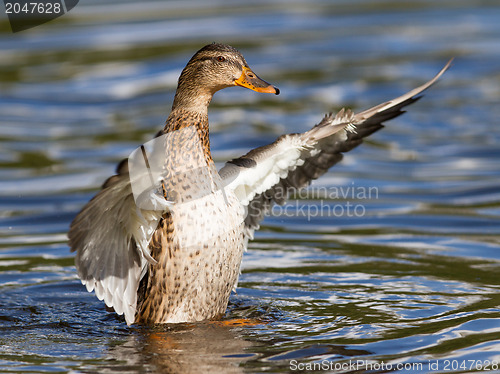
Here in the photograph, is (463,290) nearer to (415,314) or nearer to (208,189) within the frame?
(415,314)

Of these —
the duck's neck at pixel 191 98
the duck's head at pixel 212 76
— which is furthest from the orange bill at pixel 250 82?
the duck's neck at pixel 191 98

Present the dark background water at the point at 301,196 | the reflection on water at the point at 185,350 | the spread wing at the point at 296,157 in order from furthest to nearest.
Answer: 1. the spread wing at the point at 296,157
2. the dark background water at the point at 301,196
3. the reflection on water at the point at 185,350

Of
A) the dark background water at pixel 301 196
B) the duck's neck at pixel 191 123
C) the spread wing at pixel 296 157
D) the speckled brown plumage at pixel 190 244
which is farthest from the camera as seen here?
the spread wing at pixel 296 157

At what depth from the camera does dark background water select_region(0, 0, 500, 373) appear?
6.39 meters

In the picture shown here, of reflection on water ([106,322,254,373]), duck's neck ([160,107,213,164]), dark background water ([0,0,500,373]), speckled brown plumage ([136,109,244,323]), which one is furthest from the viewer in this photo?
duck's neck ([160,107,213,164])

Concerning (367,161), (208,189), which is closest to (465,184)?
(367,161)

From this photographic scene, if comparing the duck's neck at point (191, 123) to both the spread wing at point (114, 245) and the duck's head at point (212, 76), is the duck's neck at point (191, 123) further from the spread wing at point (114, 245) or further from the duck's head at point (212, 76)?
the spread wing at point (114, 245)

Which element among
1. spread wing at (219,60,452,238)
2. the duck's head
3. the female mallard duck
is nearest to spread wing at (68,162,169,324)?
the female mallard duck

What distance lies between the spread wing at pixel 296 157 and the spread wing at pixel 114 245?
0.93 m

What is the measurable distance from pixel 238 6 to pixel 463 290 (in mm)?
14126

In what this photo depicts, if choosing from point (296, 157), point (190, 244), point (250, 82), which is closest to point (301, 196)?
point (296, 157)

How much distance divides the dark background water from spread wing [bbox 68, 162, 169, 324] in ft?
1.13

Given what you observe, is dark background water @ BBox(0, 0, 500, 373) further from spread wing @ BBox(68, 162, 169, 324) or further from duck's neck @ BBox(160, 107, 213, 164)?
duck's neck @ BBox(160, 107, 213, 164)

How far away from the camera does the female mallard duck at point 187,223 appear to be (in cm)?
647
